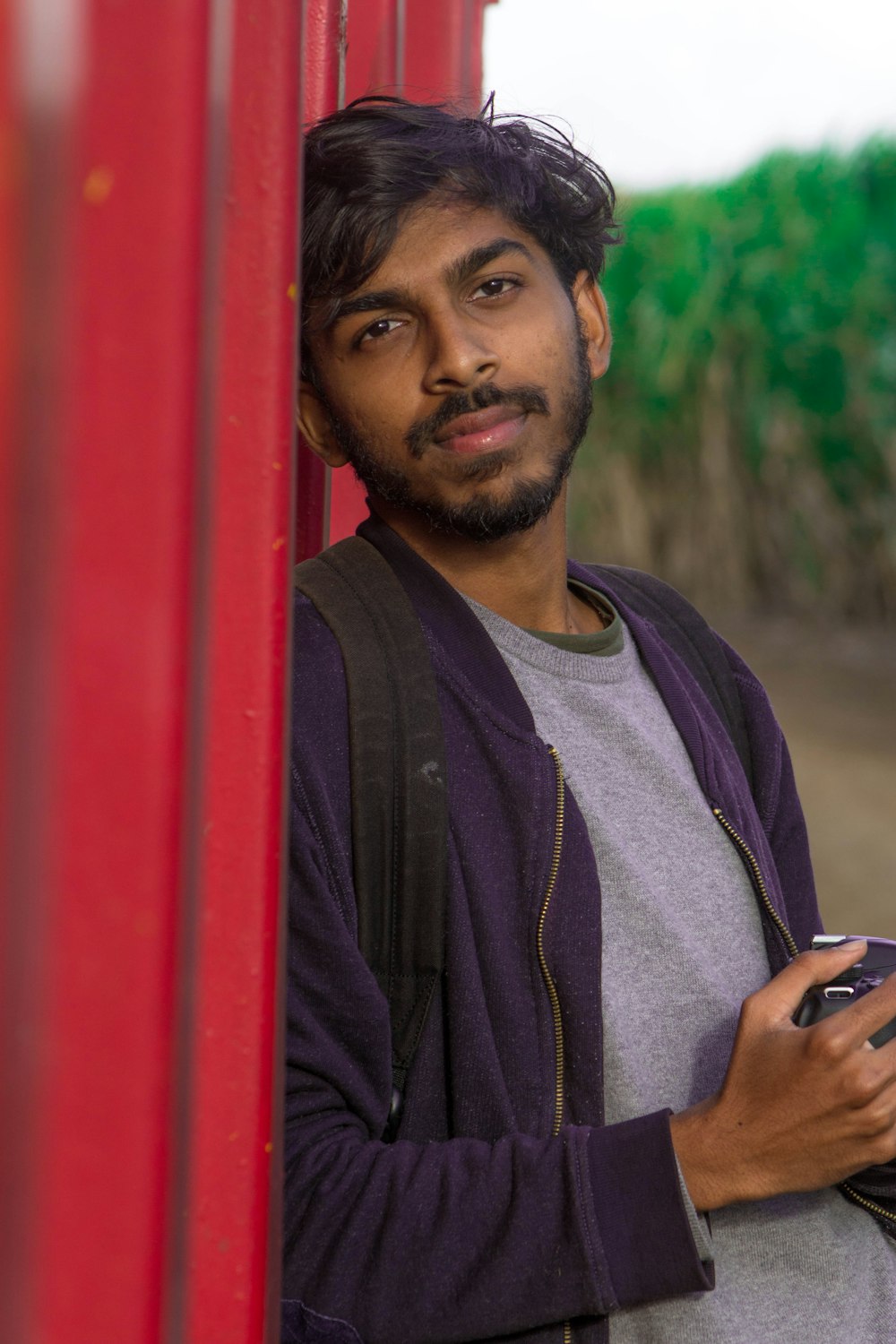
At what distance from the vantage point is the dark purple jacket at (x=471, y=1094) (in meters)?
1.17

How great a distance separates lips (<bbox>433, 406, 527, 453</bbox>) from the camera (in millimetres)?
1563

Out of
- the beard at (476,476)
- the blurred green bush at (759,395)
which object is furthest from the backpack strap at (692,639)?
the blurred green bush at (759,395)

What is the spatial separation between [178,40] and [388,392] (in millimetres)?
1032

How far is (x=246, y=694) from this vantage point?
706 mm

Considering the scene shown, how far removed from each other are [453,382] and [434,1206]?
850 mm

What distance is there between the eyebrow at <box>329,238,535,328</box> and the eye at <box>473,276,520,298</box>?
2 cm

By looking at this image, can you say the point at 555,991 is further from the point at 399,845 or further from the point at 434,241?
the point at 434,241

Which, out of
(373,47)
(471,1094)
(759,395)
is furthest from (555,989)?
(759,395)

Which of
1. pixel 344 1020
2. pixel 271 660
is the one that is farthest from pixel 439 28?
pixel 271 660

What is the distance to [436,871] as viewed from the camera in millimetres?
1299

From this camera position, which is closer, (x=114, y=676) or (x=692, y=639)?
(x=114, y=676)

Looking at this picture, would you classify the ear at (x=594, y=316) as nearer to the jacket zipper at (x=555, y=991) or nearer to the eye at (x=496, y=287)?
the eye at (x=496, y=287)

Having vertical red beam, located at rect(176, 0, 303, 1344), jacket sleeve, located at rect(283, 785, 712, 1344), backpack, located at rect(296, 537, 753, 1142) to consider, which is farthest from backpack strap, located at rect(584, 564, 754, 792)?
vertical red beam, located at rect(176, 0, 303, 1344)

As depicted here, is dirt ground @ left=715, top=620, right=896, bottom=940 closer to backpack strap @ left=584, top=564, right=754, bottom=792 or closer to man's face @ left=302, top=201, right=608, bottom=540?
backpack strap @ left=584, top=564, right=754, bottom=792
